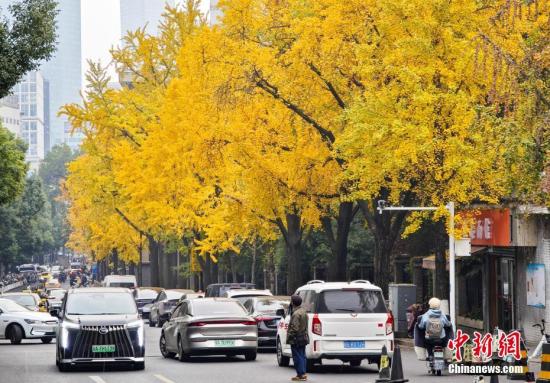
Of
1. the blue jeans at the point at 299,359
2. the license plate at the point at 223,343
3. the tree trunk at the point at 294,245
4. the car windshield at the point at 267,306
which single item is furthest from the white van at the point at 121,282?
the blue jeans at the point at 299,359

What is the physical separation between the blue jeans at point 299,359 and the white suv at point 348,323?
165cm

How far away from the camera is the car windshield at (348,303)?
26312 millimetres

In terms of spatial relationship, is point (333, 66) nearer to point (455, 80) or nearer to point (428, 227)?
point (455, 80)

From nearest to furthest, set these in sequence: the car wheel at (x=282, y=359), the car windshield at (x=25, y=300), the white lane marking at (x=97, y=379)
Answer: the white lane marking at (x=97, y=379)
the car wheel at (x=282, y=359)
the car windshield at (x=25, y=300)

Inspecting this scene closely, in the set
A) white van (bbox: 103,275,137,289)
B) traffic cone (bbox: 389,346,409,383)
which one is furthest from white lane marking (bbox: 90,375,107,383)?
white van (bbox: 103,275,137,289)

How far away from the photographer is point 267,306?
34594 millimetres

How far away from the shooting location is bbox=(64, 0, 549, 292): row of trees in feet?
94.0

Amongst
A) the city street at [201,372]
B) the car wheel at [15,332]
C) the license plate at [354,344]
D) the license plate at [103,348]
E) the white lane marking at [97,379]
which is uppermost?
the license plate at [354,344]

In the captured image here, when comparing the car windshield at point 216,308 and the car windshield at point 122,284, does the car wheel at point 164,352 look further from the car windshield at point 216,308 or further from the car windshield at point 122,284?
the car windshield at point 122,284

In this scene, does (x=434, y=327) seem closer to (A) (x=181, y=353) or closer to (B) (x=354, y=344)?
(B) (x=354, y=344)

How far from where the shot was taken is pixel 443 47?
34875 millimetres

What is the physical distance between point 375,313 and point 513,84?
553 centimetres

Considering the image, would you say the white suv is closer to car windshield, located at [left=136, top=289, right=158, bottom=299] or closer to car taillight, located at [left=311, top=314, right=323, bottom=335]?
car taillight, located at [left=311, top=314, right=323, bottom=335]

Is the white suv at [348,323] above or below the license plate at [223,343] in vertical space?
above
